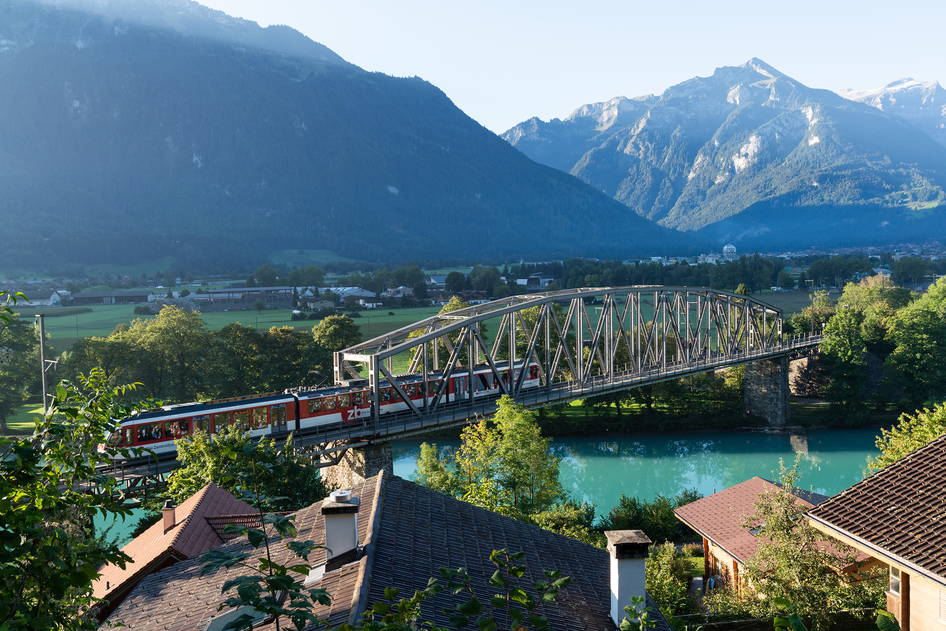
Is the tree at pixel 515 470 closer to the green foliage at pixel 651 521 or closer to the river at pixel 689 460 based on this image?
the green foliage at pixel 651 521

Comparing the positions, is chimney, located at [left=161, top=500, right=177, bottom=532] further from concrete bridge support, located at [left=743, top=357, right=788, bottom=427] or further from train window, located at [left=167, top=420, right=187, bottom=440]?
concrete bridge support, located at [left=743, top=357, right=788, bottom=427]

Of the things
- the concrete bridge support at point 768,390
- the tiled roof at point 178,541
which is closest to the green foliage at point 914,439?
the tiled roof at point 178,541

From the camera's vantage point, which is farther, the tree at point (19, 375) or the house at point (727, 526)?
the tree at point (19, 375)

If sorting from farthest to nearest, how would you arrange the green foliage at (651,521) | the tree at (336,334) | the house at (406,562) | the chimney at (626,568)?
the tree at (336,334) < the green foliage at (651,521) < the chimney at (626,568) < the house at (406,562)

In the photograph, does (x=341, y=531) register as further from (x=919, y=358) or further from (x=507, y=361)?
(x=919, y=358)

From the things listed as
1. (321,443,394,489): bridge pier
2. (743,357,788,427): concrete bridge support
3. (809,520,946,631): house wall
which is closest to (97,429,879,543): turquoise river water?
(743,357,788,427): concrete bridge support

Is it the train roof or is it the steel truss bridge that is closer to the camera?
the train roof

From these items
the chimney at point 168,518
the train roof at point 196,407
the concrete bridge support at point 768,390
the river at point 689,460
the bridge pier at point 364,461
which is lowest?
the river at point 689,460

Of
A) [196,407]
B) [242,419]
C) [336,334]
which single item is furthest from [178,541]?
[336,334]
